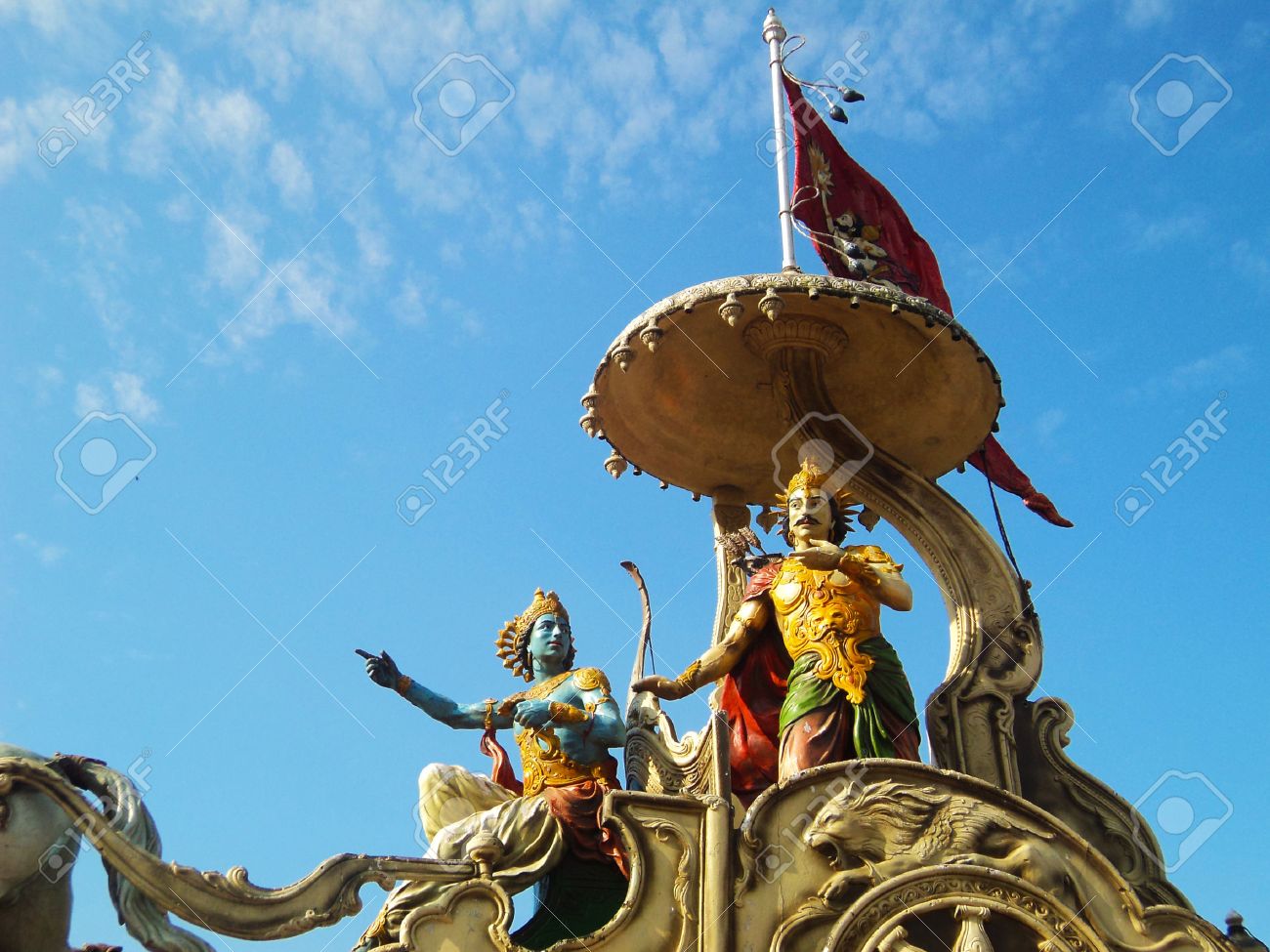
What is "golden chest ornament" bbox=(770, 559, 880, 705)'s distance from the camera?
32.2 ft

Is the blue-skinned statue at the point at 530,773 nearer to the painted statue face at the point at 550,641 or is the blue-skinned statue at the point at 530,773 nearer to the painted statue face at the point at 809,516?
the painted statue face at the point at 550,641

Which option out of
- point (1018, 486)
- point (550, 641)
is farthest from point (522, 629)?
point (1018, 486)

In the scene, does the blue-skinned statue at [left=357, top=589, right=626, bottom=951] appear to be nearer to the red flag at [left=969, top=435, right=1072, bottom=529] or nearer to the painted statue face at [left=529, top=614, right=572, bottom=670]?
the painted statue face at [left=529, top=614, right=572, bottom=670]

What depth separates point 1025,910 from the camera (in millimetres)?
8477

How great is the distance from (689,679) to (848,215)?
14.8 ft

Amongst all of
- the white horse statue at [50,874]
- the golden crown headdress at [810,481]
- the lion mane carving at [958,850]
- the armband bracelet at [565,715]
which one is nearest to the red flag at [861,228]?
the golden crown headdress at [810,481]

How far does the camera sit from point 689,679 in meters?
10.4

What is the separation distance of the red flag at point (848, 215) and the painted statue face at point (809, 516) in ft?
8.77

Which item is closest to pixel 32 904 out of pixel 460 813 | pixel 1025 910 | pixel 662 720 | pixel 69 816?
pixel 69 816

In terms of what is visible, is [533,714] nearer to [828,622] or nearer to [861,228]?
[828,622]

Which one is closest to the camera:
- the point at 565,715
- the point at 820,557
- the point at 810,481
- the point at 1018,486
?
the point at 820,557

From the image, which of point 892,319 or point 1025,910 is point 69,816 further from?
point 892,319

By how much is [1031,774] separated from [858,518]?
2.49m

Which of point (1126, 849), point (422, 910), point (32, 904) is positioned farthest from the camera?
point (1126, 849)
